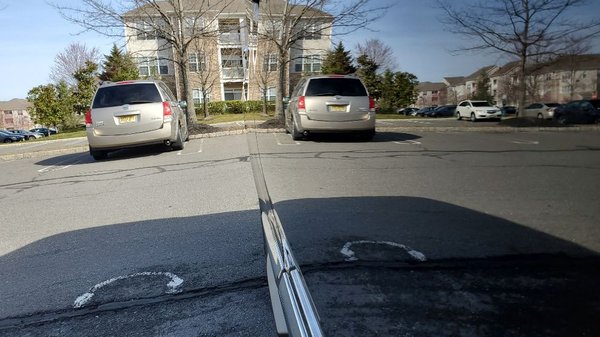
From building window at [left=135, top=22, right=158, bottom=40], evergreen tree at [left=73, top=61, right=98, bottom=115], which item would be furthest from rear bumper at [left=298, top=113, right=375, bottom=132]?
evergreen tree at [left=73, top=61, right=98, bottom=115]

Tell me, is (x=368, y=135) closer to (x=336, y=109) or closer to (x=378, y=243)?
(x=336, y=109)

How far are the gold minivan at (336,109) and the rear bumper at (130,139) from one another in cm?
589

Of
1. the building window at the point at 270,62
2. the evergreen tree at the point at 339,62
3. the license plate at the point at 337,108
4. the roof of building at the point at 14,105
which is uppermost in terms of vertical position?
the roof of building at the point at 14,105

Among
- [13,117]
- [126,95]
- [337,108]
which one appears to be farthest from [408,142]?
[13,117]

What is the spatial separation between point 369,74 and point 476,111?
15.2 inches

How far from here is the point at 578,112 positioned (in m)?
0.71

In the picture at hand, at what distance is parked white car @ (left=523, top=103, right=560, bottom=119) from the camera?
2.45ft

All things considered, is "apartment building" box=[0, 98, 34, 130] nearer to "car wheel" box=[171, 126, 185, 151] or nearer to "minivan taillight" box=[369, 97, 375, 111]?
"car wheel" box=[171, 126, 185, 151]

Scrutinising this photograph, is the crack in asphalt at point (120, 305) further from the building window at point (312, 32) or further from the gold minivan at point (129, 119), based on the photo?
the gold minivan at point (129, 119)

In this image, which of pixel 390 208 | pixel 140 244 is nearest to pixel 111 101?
pixel 140 244

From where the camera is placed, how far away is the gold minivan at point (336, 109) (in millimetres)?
1314

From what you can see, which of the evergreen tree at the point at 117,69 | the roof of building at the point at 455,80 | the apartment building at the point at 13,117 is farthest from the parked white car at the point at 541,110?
the apartment building at the point at 13,117

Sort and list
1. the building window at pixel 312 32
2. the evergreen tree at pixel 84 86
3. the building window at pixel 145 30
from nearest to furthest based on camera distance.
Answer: the building window at pixel 312 32 < the building window at pixel 145 30 < the evergreen tree at pixel 84 86

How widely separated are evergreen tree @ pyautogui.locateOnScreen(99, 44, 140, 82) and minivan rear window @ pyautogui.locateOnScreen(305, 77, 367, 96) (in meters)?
23.3
